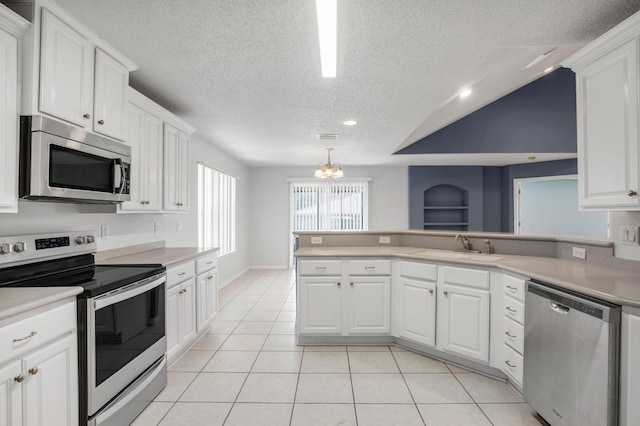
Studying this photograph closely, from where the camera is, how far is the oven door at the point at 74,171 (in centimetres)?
171

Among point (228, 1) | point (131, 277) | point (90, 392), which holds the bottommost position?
point (90, 392)

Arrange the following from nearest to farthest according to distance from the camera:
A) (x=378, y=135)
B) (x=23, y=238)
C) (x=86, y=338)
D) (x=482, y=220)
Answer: (x=86, y=338)
(x=23, y=238)
(x=378, y=135)
(x=482, y=220)

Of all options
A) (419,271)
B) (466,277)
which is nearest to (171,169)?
(419,271)

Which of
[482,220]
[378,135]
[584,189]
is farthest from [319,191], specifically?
[584,189]

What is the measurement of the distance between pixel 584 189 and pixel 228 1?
2411 mm

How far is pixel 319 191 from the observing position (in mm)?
7699

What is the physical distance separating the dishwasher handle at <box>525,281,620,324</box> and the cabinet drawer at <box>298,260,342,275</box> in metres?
1.58

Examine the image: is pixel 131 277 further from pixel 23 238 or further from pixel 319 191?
pixel 319 191

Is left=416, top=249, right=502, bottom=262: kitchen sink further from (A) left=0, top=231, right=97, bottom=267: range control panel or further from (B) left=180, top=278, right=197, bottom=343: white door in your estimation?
(A) left=0, top=231, right=97, bottom=267: range control panel

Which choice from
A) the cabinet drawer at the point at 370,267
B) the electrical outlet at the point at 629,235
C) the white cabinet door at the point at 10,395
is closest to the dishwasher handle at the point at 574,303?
the electrical outlet at the point at 629,235

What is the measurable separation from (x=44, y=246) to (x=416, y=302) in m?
2.80

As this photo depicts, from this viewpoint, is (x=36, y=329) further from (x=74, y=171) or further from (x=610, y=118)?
(x=610, y=118)

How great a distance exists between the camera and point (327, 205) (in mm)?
7707

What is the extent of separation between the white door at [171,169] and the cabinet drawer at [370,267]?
1865mm
